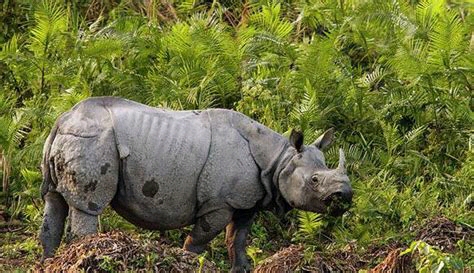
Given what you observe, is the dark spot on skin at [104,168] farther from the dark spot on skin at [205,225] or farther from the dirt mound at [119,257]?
the dark spot on skin at [205,225]

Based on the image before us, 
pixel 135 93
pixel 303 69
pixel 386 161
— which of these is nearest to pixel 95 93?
pixel 135 93

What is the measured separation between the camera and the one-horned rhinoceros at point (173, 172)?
927 centimetres

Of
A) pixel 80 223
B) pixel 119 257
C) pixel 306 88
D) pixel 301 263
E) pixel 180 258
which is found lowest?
pixel 306 88

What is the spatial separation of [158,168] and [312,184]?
122 centimetres

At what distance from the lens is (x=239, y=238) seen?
32.4 feet

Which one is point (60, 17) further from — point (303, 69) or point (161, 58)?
point (303, 69)

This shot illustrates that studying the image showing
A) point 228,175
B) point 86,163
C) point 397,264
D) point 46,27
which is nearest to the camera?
point 397,264

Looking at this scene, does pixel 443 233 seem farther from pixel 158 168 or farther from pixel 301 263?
pixel 158 168

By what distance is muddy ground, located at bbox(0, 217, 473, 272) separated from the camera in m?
8.30

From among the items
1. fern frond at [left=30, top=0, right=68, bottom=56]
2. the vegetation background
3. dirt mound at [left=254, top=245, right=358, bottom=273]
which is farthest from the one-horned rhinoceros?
fern frond at [left=30, top=0, right=68, bottom=56]

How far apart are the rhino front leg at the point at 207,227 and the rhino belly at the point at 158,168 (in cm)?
11

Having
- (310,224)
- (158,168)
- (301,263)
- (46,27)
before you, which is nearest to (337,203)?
(301,263)

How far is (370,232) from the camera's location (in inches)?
439

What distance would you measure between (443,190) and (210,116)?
10.3 feet
